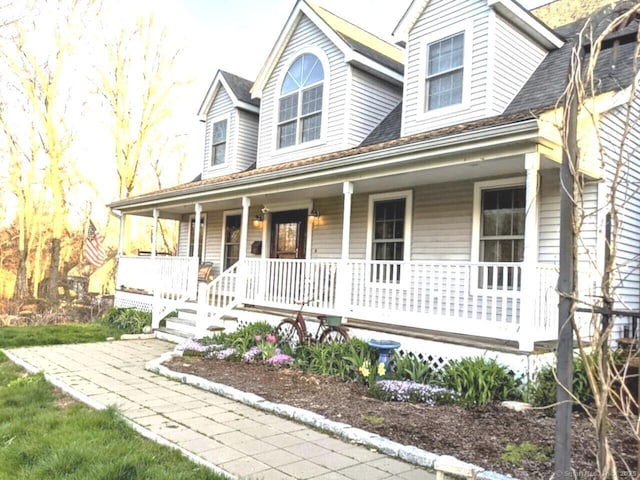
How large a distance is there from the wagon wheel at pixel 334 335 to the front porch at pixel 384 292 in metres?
0.33

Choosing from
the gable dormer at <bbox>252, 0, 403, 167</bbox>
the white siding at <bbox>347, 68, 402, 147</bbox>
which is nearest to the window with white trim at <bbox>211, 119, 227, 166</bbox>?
the gable dormer at <bbox>252, 0, 403, 167</bbox>

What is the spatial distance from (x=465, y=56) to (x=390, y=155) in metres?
2.84

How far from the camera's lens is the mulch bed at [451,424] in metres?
3.67

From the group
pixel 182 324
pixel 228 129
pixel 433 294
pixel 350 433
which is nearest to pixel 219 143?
pixel 228 129

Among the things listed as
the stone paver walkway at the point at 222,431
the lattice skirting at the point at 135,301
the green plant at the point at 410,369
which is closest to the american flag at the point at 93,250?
the lattice skirting at the point at 135,301

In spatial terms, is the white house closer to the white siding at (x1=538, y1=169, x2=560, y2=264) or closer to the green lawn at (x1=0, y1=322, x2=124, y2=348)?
the white siding at (x1=538, y1=169, x2=560, y2=264)

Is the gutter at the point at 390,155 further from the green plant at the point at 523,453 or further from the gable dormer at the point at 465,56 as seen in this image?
the green plant at the point at 523,453

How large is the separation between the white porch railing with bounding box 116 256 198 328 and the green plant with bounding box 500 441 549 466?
8.33 m

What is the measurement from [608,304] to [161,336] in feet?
32.2

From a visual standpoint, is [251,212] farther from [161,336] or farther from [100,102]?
[100,102]

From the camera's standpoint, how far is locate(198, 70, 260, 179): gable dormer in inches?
526

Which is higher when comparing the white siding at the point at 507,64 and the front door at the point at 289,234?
the white siding at the point at 507,64

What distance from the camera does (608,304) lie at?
2.02 meters

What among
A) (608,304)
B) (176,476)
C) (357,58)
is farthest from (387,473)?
(357,58)
